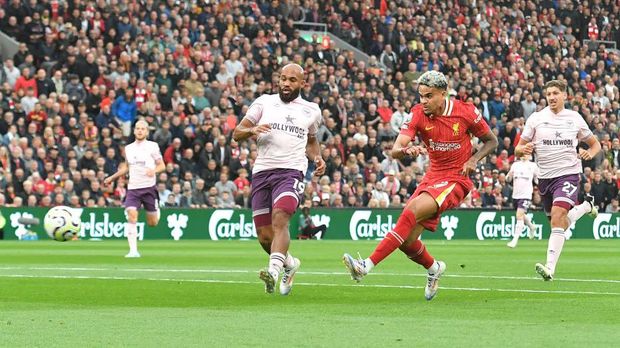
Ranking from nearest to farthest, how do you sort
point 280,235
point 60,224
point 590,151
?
point 280,235 < point 590,151 < point 60,224

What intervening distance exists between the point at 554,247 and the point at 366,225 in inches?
823

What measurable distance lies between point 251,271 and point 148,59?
1740cm

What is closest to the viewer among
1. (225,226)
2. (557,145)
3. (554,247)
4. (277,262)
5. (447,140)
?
(447,140)

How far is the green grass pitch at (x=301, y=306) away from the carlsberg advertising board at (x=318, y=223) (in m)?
10.8

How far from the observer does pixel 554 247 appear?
1745 centimetres

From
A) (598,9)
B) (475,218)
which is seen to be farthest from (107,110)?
(598,9)

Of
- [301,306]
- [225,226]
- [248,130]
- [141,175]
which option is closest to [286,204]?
[248,130]

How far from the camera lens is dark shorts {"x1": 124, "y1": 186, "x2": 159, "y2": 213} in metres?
25.0

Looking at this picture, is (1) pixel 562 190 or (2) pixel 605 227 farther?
(2) pixel 605 227

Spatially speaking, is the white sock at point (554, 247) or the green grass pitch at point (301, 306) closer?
the green grass pitch at point (301, 306)

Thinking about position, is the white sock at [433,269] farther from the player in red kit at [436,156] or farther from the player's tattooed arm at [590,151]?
the player's tattooed arm at [590,151]

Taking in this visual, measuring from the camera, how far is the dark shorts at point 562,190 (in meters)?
18.0

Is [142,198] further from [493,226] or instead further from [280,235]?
[493,226]

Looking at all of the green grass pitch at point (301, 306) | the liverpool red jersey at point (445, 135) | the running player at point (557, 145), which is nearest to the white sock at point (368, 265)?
the green grass pitch at point (301, 306)
